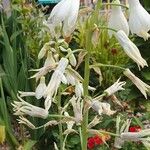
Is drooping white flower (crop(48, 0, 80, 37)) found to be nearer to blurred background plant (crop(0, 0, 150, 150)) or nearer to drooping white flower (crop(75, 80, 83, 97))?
drooping white flower (crop(75, 80, 83, 97))

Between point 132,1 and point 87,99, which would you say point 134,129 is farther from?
point 132,1

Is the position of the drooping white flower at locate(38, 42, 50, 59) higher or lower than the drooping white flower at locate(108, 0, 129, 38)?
lower

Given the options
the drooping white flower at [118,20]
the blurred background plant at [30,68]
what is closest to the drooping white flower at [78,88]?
the drooping white flower at [118,20]

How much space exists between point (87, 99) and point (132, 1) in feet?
1.30

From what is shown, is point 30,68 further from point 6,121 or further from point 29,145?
point 29,145

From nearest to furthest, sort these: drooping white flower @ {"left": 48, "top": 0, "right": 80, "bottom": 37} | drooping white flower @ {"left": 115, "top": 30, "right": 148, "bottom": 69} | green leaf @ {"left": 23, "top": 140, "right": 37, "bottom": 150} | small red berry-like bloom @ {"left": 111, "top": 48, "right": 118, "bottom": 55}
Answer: drooping white flower @ {"left": 48, "top": 0, "right": 80, "bottom": 37}, drooping white flower @ {"left": 115, "top": 30, "right": 148, "bottom": 69}, green leaf @ {"left": 23, "top": 140, "right": 37, "bottom": 150}, small red berry-like bloom @ {"left": 111, "top": 48, "right": 118, "bottom": 55}

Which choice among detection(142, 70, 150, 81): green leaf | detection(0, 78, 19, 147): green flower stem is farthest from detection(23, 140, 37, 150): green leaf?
detection(142, 70, 150, 81): green leaf

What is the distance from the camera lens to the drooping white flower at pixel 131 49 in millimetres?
1584

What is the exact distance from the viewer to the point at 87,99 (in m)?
1.82

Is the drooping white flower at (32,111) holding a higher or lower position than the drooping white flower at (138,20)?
lower

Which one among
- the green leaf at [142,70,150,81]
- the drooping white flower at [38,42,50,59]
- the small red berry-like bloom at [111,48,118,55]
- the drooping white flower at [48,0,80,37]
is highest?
the drooping white flower at [48,0,80,37]

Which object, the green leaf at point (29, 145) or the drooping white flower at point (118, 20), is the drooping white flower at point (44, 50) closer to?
the drooping white flower at point (118, 20)

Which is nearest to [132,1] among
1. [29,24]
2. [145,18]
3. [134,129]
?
[145,18]

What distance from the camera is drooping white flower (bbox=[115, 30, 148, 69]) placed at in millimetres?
1584
